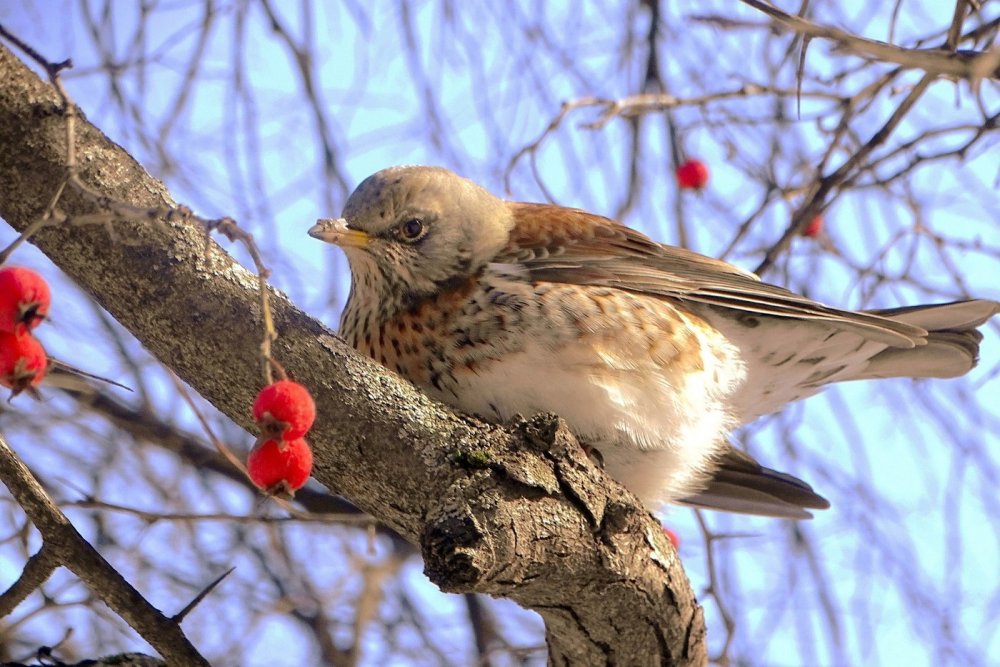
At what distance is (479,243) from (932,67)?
5.45ft

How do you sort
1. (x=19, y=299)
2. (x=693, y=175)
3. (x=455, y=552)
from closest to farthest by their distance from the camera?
(x=19, y=299)
(x=455, y=552)
(x=693, y=175)

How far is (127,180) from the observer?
7.57 ft

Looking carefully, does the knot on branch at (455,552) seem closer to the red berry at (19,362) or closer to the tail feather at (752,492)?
the red berry at (19,362)

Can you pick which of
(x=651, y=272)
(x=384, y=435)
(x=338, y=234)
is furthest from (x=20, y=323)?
(x=651, y=272)

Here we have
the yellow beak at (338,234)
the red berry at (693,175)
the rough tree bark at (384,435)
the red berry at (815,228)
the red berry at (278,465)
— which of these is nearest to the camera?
the red berry at (278,465)

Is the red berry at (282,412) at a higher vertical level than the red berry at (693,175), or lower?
lower

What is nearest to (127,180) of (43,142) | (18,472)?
(43,142)

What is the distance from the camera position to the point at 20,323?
193 cm

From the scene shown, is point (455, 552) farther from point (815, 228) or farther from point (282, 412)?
point (815, 228)

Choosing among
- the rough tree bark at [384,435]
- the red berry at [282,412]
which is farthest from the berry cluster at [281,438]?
the rough tree bark at [384,435]

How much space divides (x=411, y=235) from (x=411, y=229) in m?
0.02

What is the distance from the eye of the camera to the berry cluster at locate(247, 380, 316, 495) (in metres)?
1.97

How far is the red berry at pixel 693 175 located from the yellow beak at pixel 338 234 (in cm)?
185

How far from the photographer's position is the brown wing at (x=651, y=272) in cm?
373
